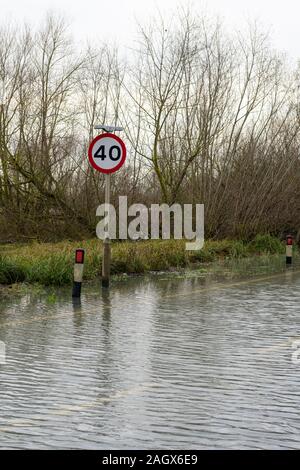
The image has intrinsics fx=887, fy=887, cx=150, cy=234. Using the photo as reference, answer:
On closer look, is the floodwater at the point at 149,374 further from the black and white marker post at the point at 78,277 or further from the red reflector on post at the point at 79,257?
the red reflector on post at the point at 79,257

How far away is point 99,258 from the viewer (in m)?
19.0

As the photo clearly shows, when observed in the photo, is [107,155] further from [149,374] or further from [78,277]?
[149,374]

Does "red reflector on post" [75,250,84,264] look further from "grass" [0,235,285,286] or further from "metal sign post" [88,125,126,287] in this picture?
"grass" [0,235,285,286]

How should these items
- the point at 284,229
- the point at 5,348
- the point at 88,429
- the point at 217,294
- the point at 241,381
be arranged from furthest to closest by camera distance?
the point at 284,229, the point at 217,294, the point at 5,348, the point at 241,381, the point at 88,429

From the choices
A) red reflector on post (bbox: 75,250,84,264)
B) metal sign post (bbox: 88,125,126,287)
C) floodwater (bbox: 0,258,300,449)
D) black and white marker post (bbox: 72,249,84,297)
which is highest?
metal sign post (bbox: 88,125,126,287)

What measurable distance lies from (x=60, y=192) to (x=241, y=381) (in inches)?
849

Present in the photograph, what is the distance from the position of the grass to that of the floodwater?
7.13ft

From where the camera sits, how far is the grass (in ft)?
55.4

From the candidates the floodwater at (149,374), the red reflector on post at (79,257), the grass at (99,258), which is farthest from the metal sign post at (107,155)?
the floodwater at (149,374)

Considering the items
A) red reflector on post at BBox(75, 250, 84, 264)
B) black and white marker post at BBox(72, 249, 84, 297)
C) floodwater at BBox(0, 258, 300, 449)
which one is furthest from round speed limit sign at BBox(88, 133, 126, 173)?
floodwater at BBox(0, 258, 300, 449)

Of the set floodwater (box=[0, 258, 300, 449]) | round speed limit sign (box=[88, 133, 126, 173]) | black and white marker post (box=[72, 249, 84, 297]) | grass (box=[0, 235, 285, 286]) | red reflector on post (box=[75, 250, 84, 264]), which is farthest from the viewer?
grass (box=[0, 235, 285, 286])
